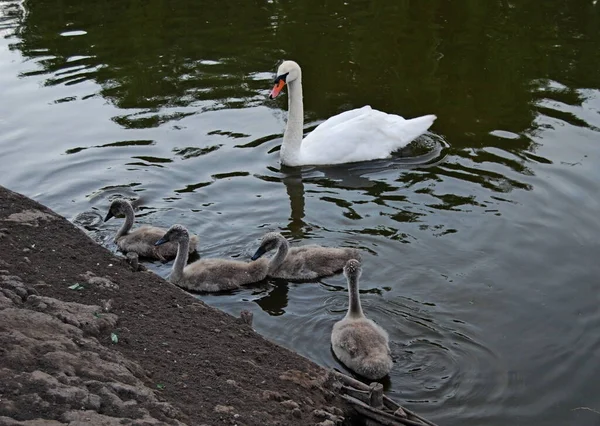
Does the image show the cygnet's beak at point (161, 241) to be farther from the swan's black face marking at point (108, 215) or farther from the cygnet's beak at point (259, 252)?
the swan's black face marking at point (108, 215)

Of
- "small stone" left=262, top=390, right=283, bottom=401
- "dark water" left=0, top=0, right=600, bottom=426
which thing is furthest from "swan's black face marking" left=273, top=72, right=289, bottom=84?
"small stone" left=262, top=390, right=283, bottom=401

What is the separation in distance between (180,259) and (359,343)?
2.31 metres

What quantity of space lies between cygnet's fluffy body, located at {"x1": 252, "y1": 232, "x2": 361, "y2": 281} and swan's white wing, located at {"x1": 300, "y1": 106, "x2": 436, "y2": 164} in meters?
2.64

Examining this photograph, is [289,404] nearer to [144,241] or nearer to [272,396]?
[272,396]

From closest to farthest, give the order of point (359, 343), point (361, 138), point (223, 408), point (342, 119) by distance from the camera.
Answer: point (223, 408)
point (359, 343)
point (361, 138)
point (342, 119)

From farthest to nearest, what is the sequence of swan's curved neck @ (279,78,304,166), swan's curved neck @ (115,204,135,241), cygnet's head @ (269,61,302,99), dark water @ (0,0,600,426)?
cygnet's head @ (269,61,302,99), swan's curved neck @ (279,78,304,166), swan's curved neck @ (115,204,135,241), dark water @ (0,0,600,426)

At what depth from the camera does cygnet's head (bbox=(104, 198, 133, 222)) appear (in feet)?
30.6

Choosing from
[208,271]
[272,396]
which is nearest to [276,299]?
[208,271]

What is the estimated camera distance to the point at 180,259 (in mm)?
8492

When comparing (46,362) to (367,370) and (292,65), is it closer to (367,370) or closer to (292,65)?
(367,370)

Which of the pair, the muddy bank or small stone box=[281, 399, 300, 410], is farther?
small stone box=[281, 399, 300, 410]

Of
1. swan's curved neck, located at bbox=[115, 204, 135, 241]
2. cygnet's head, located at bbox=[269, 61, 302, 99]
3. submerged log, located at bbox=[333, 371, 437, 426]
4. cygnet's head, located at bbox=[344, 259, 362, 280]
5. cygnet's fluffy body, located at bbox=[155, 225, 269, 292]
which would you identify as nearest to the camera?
submerged log, located at bbox=[333, 371, 437, 426]

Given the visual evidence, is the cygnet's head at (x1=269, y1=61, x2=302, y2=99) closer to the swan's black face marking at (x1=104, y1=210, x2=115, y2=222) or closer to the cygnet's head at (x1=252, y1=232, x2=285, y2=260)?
the swan's black face marking at (x1=104, y1=210, x2=115, y2=222)

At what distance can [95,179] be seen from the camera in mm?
10773
